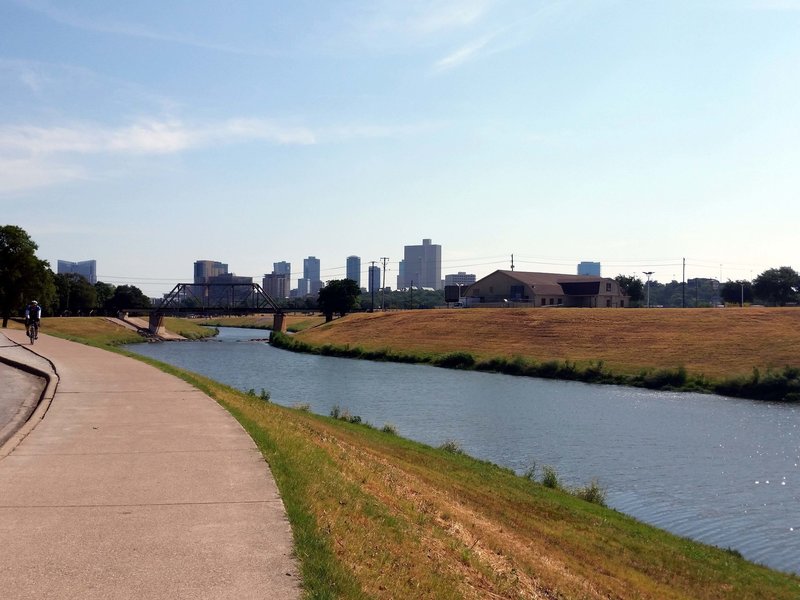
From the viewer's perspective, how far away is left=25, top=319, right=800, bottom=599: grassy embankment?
7363 millimetres

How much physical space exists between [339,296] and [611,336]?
6020 centimetres

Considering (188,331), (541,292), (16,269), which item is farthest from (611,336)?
(188,331)

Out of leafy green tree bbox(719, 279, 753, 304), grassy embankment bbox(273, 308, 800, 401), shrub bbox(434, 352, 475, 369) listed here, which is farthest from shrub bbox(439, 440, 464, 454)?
leafy green tree bbox(719, 279, 753, 304)

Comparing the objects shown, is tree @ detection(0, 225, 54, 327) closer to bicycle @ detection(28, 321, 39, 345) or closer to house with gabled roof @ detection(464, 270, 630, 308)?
bicycle @ detection(28, 321, 39, 345)

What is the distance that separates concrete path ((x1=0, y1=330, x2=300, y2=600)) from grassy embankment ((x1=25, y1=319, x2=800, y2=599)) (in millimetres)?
417

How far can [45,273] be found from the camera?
74.0 m

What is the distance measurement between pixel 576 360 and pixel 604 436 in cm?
3059

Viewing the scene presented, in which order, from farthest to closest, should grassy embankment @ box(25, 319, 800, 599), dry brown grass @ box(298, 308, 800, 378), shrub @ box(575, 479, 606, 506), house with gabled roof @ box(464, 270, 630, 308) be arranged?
1. house with gabled roof @ box(464, 270, 630, 308)
2. dry brown grass @ box(298, 308, 800, 378)
3. shrub @ box(575, 479, 606, 506)
4. grassy embankment @ box(25, 319, 800, 599)

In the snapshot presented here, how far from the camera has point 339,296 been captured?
120m

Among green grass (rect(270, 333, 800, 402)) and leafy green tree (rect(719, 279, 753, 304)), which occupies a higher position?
leafy green tree (rect(719, 279, 753, 304))

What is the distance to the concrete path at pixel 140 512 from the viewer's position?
6.18 m

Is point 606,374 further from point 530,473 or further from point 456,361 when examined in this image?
point 530,473

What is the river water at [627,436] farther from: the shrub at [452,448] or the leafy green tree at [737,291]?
the leafy green tree at [737,291]

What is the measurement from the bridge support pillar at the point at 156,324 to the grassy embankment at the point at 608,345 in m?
30.3
